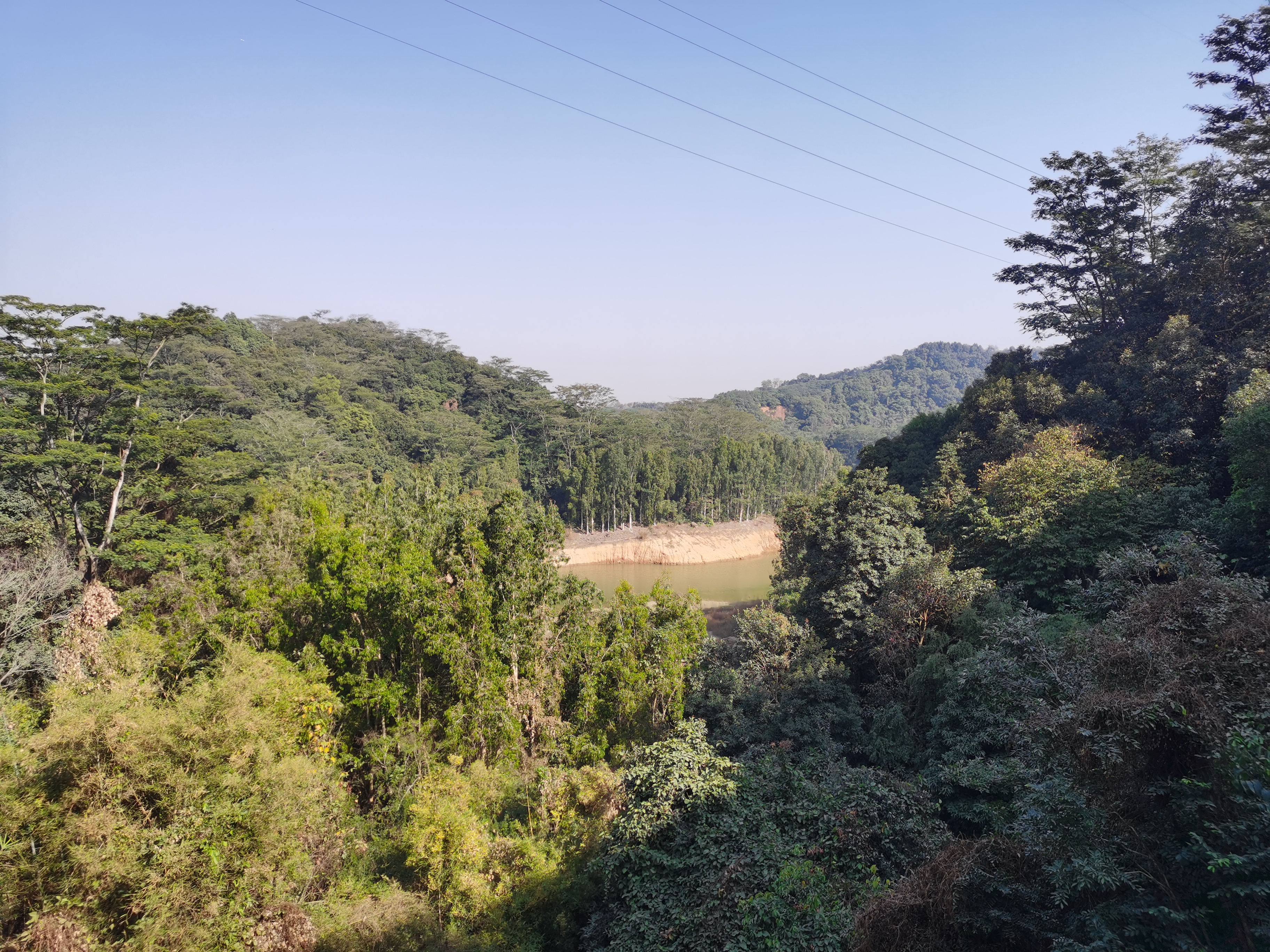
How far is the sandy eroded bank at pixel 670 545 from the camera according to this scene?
40.3m

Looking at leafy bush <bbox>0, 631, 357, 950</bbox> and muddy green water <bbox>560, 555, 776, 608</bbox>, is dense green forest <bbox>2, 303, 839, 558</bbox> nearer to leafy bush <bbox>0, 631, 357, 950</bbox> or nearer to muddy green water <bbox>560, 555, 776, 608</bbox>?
muddy green water <bbox>560, 555, 776, 608</bbox>

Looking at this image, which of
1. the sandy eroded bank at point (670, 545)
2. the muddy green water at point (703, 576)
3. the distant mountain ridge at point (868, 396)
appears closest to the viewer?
the muddy green water at point (703, 576)

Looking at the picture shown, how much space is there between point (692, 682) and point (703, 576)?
26915mm

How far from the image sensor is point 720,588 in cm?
3500

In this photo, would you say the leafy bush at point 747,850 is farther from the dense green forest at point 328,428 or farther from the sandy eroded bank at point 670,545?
the sandy eroded bank at point 670,545

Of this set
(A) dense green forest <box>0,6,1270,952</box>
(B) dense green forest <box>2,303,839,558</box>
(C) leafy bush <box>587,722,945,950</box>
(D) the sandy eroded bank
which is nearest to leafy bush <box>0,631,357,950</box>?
(A) dense green forest <box>0,6,1270,952</box>

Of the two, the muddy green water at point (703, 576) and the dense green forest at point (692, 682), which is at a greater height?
the dense green forest at point (692, 682)

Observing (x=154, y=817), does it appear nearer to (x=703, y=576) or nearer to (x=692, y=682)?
(x=692, y=682)

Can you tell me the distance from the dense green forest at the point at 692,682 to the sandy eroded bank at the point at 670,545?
20.1 m

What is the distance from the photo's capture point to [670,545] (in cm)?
4156

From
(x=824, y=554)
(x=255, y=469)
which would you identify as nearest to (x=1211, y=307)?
(x=824, y=554)

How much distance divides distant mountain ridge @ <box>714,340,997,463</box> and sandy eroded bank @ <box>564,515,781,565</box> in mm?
43624

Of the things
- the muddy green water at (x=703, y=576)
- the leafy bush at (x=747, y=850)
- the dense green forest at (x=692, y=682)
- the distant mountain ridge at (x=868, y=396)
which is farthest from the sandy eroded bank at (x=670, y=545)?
the distant mountain ridge at (x=868, y=396)

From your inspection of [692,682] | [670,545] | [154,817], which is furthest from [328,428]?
[154,817]
